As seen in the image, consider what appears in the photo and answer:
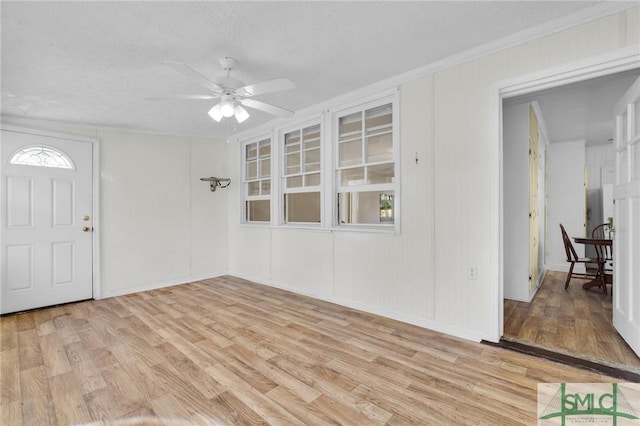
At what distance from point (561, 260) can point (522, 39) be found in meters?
5.08

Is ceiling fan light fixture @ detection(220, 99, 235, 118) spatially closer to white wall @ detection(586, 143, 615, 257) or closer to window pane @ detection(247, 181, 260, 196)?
window pane @ detection(247, 181, 260, 196)

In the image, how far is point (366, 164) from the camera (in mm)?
3451

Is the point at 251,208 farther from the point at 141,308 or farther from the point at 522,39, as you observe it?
the point at 522,39

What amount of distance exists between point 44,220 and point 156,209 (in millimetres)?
1321

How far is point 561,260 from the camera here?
575cm

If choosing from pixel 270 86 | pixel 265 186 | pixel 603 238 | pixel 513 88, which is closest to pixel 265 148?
pixel 265 186

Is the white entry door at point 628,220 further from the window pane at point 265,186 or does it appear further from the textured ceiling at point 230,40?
the window pane at point 265,186

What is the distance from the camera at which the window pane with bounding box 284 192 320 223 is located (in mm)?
4238

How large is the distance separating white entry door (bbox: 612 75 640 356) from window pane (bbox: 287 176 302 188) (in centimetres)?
338

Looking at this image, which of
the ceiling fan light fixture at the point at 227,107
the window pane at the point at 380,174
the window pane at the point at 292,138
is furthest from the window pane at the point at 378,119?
the ceiling fan light fixture at the point at 227,107

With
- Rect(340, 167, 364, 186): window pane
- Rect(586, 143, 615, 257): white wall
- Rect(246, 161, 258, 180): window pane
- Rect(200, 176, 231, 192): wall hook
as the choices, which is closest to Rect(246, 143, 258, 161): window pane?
Rect(246, 161, 258, 180): window pane

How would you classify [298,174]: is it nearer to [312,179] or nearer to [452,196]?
[312,179]

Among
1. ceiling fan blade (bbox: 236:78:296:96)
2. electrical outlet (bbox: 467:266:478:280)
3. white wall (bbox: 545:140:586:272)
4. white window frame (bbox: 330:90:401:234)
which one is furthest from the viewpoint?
white wall (bbox: 545:140:586:272)

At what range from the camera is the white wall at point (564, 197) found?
5.56 meters
